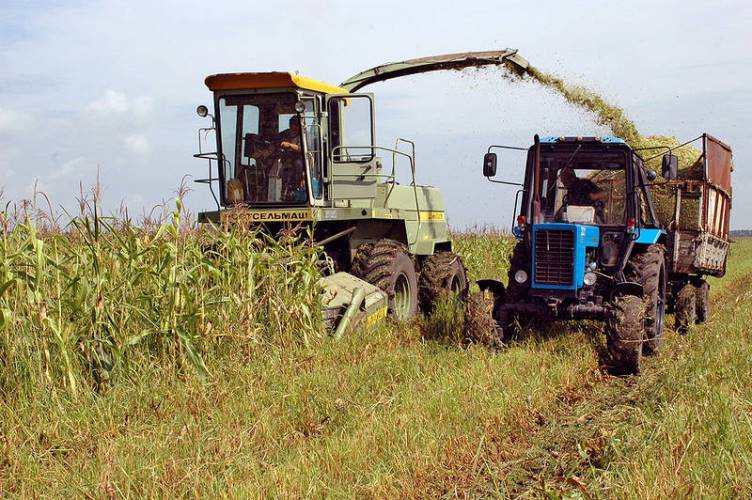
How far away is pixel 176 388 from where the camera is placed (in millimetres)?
5520

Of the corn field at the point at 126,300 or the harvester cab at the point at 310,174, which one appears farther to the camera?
the harvester cab at the point at 310,174

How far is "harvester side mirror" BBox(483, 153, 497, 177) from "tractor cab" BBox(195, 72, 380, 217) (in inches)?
61.5

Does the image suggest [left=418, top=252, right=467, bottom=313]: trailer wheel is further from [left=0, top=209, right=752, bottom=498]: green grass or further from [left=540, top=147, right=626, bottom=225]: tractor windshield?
[left=0, top=209, right=752, bottom=498]: green grass

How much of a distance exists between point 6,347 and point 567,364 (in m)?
4.24

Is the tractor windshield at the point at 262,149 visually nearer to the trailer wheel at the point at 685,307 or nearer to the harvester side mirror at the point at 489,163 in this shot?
the harvester side mirror at the point at 489,163

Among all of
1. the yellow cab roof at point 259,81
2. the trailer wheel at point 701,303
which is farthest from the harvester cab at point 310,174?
the trailer wheel at point 701,303

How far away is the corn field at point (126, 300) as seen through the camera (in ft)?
16.9

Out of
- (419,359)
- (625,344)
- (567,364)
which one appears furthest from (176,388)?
(625,344)

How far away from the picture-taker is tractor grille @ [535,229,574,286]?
7578mm

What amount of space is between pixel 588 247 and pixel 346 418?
3.58 meters

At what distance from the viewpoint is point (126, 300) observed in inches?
228

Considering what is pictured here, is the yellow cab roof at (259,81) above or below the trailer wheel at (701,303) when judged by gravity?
above

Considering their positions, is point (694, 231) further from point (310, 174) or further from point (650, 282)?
point (310, 174)

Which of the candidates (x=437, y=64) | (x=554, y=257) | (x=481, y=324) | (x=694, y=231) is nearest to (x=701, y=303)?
(x=694, y=231)
